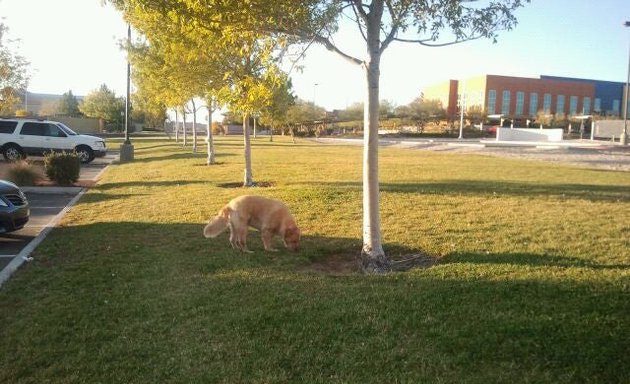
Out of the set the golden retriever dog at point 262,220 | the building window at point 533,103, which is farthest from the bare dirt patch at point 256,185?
the building window at point 533,103

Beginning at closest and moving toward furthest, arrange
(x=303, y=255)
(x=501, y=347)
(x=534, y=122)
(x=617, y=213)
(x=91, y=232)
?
(x=501, y=347), (x=303, y=255), (x=91, y=232), (x=617, y=213), (x=534, y=122)

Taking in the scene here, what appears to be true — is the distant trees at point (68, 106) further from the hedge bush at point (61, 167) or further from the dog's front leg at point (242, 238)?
the dog's front leg at point (242, 238)

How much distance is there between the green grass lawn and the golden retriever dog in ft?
0.79

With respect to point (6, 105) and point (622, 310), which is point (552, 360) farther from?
point (6, 105)

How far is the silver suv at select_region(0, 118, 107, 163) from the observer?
23438mm

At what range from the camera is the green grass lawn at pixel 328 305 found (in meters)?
3.76

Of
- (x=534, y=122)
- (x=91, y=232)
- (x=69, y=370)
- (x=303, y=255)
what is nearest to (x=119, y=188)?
(x=91, y=232)

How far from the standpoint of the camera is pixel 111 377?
145 inches

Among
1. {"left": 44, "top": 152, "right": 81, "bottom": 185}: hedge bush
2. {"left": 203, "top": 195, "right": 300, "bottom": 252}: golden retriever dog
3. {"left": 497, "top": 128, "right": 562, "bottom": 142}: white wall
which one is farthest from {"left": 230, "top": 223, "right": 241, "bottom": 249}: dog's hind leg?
{"left": 497, "top": 128, "right": 562, "bottom": 142}: white wall

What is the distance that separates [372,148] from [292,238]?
162 centimetres

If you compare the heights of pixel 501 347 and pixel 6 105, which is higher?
pixel 6 105

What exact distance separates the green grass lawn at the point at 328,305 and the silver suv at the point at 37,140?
16.7 meters

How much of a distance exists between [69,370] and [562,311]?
382cm

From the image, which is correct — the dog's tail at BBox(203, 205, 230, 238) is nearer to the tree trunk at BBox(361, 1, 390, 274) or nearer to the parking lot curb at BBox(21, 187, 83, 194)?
the tree trunk at BBox(361, 1, 390, 274)
